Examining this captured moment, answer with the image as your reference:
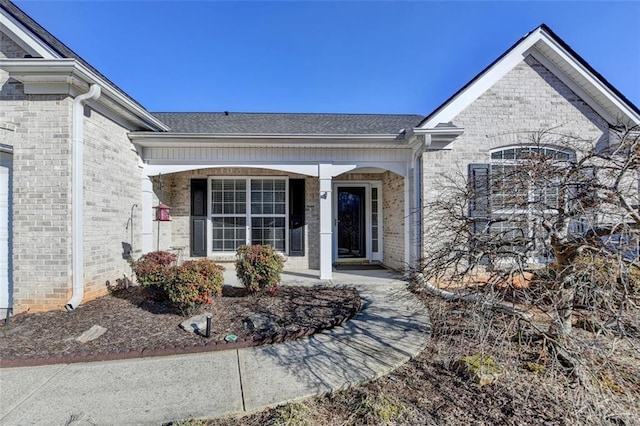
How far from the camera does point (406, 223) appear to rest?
7734mm

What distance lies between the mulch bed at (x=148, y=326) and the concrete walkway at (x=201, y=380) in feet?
0.48

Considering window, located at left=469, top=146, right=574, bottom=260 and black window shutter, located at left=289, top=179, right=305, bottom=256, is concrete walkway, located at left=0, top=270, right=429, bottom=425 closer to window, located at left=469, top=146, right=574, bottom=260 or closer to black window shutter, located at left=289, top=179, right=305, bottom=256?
window, located at left=469, top=146, right=574, bottom=260

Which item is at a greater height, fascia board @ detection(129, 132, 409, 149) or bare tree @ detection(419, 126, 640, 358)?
fascia board @ detection(129, 132, 409, 149)

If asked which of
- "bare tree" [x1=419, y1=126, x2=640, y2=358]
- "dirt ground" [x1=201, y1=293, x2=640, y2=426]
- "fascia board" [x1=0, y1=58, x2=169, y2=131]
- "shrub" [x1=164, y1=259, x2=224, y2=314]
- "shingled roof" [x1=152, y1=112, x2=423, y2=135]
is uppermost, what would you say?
"shingled roof" [x1=152, y1=112, x2=423, y2=135]

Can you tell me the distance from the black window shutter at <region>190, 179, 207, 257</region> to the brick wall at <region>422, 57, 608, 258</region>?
5.71 metres

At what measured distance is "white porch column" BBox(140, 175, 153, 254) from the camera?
729 cm

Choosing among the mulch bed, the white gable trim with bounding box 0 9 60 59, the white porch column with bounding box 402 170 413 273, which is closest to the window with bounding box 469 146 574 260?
the mulch bed

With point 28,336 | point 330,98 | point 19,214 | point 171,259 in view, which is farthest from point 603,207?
point 330,98

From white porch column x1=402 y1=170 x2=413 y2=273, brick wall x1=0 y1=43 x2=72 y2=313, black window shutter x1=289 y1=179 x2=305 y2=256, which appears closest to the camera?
brick wall x1=0 y1=43 x2=72 y2=313

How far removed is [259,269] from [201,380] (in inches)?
104

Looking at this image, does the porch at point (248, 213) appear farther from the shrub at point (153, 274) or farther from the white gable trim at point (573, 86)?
the white gable trim at point (573, 86)

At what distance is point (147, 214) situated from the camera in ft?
24.2

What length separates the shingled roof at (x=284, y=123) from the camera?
844 cm

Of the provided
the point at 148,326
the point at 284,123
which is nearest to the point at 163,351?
the point at 148,326
